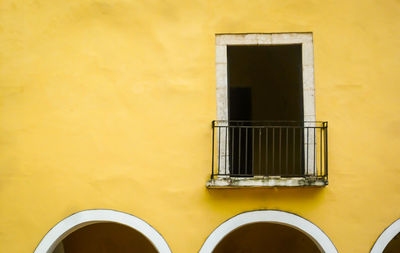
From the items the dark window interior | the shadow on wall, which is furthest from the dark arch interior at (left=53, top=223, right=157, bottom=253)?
the shadow on wall

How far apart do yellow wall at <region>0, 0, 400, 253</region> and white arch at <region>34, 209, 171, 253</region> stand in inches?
3.5

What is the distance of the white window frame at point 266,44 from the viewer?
22.9ft

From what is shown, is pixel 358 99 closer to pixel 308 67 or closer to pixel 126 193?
pixel 308 67

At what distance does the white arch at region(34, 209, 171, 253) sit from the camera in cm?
686

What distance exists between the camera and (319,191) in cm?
685

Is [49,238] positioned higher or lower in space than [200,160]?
lower

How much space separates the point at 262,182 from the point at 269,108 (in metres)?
3.88

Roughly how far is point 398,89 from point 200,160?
3096mm

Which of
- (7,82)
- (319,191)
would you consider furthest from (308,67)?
(7,82)

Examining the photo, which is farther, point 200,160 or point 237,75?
point 237,75

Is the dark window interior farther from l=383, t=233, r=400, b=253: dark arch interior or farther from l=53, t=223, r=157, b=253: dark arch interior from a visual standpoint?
l=383, t=233, r=400, b=253: dark arch interior

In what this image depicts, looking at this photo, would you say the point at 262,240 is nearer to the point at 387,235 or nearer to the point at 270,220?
the point at 270,220

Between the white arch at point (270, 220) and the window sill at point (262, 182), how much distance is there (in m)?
0.43

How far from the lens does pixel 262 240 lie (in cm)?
960
